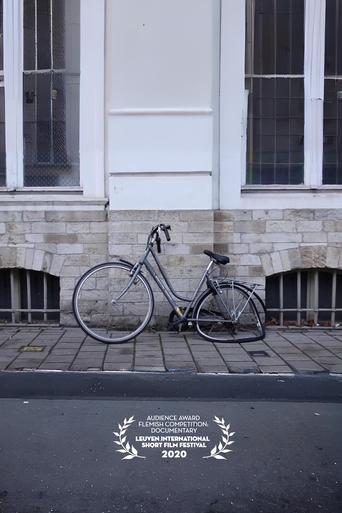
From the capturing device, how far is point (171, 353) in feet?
19.3

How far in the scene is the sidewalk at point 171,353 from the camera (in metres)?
5.38

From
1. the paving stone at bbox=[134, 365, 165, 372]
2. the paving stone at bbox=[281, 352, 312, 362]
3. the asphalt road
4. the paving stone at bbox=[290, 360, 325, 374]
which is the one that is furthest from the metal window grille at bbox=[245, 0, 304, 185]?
the asphalt road

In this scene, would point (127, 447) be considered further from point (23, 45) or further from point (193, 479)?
point (23, 45)

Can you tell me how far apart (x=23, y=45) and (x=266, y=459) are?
5.89m

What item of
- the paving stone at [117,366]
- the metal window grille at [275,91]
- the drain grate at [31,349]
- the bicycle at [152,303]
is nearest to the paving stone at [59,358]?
the drain grate at [31,349]

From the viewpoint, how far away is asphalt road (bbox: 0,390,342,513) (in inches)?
123

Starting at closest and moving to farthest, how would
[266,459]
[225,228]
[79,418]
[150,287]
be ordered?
[266,459], [79,418], [150,287], [225,228]

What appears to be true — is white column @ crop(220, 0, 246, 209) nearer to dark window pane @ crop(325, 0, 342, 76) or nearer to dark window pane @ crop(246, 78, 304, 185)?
dark window pane @ crop(246, 78, 304, 185)

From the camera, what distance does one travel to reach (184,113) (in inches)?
267

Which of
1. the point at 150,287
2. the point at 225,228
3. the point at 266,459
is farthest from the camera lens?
the point at 225,228

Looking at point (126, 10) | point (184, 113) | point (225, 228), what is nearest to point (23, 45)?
point (126, 10)

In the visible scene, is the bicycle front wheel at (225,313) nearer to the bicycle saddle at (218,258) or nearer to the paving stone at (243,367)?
the bicycle saddle at (218,258)

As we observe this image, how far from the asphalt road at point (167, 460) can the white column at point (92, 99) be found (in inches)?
131

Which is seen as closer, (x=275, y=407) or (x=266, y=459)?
(x=266, y=459)
